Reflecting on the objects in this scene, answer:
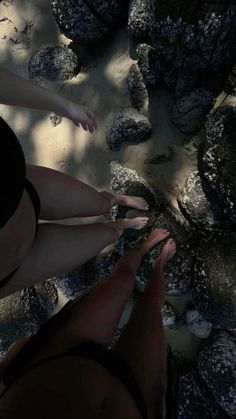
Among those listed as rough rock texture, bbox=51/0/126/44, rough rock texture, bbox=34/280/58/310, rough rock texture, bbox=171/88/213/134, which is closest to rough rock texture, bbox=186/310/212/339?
rough rock texture, bbox=34/280/58/310

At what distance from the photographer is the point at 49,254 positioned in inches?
83.5

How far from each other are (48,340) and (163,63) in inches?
→ 84.5

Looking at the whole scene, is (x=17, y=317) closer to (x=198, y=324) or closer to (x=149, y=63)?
(x=198, y=324)

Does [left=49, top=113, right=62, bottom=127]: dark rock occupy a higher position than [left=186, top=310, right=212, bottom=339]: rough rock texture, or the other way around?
[left=49, top=113, right=62, bottom=127]: dark rock

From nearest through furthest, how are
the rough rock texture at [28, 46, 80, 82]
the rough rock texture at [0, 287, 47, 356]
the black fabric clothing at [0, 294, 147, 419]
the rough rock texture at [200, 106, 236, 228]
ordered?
1. the black fabric clothing at [0, 294, 147, 419]
2. the rough rock texture at [200, 106, 236, 228]
3. the rough rock texture at [0, 287, 47, 356]
4. the rough rock texture at [28, 46, 80, 82]

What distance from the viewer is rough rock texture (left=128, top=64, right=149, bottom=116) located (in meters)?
3.31

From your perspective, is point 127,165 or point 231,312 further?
point 127,165

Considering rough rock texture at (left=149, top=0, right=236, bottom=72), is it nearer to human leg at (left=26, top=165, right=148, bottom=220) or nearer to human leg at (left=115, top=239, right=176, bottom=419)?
human leg at (left=26, top=165, right=148, bottom=220)

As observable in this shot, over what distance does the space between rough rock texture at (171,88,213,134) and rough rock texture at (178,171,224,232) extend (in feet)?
1.17

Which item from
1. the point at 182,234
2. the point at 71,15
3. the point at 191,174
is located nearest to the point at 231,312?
the point at 182,234

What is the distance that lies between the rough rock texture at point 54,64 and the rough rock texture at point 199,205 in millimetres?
1403

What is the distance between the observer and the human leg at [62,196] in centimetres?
210

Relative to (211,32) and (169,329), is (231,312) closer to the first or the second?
(169,329)

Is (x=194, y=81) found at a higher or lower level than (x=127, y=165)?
higher
